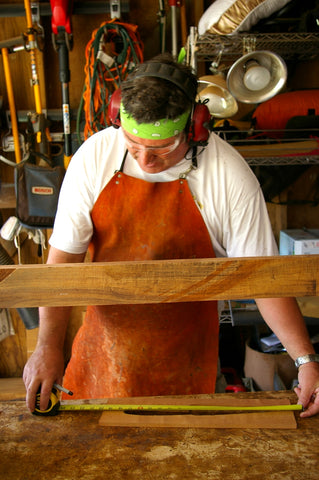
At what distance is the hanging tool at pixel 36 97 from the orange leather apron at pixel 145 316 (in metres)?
1.33

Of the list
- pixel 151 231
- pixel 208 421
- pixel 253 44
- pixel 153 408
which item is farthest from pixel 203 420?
pixel 253 44

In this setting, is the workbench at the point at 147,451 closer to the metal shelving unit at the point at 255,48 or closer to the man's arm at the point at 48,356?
the man's arm at the point at 48,356

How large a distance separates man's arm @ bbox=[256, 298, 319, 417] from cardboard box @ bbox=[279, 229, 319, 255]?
1.06m

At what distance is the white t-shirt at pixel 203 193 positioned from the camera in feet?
4.92

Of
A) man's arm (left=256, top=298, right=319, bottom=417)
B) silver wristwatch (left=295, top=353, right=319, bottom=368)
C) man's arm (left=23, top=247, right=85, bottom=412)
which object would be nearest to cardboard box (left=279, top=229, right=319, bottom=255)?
man's arm (left=256, top=298, right=319, bottom=417)

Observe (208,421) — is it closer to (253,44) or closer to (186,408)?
(186,408)

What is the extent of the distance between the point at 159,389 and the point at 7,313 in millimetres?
1924

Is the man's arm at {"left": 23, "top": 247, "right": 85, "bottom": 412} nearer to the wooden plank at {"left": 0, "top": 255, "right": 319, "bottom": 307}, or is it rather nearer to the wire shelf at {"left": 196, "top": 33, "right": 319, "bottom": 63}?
the wooden plank at {"left": 0, "top": 255, "right": 319, "bottom": 307}

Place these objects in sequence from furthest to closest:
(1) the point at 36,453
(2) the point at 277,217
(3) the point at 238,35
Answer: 1. (2) the point at 277,217
2. (3) the point at 238,35
3. (1) the point at 36,453

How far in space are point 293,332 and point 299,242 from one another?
1251mm

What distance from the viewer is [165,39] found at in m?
2.72

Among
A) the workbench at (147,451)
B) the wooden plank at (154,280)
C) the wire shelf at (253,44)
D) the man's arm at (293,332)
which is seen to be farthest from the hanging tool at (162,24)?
the workbench at (147,451)

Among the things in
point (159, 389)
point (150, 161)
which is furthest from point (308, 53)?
point (159, 389)

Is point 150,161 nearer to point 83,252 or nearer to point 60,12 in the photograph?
point 83,252
